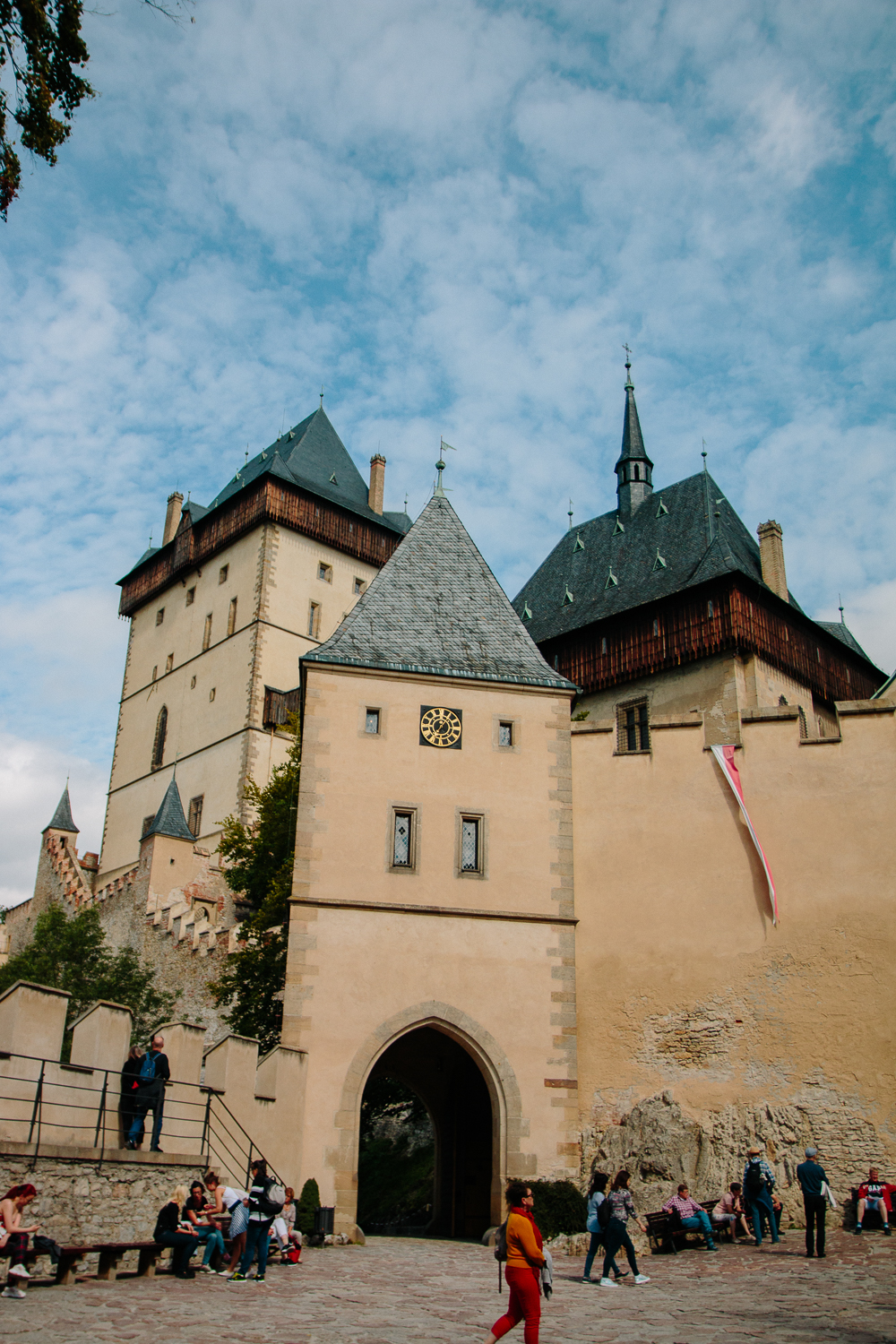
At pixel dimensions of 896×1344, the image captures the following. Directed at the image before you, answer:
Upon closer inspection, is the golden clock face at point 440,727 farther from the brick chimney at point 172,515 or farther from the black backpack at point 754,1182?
the brick chimney at point 172,515

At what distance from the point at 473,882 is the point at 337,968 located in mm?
2363

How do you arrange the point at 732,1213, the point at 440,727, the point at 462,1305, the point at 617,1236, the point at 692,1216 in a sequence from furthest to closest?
1. the point at 440,727
2. the point at 732,1213
3. the point at 692,1216
4. the point at 617,1236
5. the point at 462,1305

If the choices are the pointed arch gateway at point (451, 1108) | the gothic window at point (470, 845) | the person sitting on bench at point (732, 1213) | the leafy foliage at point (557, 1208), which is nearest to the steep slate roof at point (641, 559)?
the gothic window at point (470, 845)

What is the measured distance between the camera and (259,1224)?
10.2 metres

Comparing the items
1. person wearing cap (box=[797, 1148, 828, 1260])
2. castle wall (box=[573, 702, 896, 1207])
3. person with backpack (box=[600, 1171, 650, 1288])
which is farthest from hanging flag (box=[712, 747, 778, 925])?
person with backpack (box=[600, 1171, 650, 1288])

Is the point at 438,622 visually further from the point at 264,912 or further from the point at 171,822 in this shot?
the point at 171,822

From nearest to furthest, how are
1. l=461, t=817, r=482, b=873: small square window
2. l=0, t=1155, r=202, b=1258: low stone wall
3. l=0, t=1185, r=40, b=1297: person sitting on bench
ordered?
1. l=0, t=1185, r=40, b=1297: person sitting on bench
2. l=0, t=1155, r=202, b=1258: low stone wall
3. l=461, t=817, r=482, b=873: small square window

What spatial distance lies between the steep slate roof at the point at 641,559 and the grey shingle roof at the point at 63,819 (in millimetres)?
19972

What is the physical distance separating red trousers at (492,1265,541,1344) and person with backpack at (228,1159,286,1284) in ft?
12.4

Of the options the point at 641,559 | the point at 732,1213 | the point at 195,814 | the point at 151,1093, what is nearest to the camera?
the point at 151,1093

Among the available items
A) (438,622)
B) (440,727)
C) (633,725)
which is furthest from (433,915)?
(633,725)

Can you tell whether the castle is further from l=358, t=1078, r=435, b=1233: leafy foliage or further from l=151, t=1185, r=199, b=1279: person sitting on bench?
l=358, t=1078, r=435, b=1233: leafy foliage

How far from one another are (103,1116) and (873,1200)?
8.66 m

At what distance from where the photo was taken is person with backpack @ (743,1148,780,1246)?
1245cm
